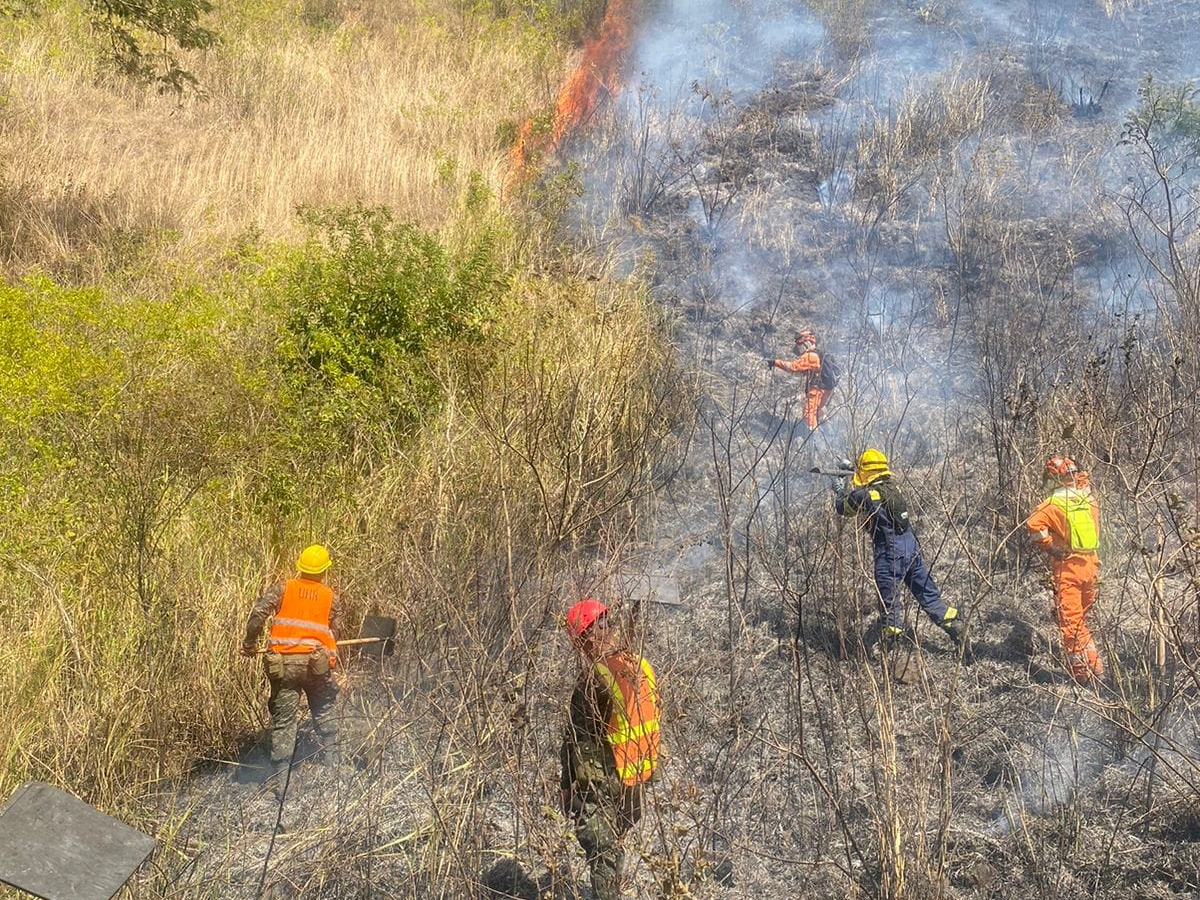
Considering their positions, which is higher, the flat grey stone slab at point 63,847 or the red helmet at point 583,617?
the red helmet at point 583,617

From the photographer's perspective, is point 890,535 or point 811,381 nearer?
point 890,535

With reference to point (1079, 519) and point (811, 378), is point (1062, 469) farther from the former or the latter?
point (811, 378)

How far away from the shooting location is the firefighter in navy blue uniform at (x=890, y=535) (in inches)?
223

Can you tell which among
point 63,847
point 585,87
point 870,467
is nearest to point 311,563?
point 63,847

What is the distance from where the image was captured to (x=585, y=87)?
44.7ft

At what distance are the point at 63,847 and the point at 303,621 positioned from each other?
2159 millimetres

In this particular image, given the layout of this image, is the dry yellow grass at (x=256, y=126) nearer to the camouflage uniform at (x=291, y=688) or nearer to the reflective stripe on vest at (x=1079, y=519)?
the camouflage uniform at (x=291, y=688)

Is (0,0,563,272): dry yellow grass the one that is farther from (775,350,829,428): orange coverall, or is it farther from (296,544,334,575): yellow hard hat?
(296,544,334,575): yellow hard hat

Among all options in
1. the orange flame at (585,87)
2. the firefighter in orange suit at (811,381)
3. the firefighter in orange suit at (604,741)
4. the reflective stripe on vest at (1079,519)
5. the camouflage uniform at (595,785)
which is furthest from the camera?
the orange flame at (585,87)

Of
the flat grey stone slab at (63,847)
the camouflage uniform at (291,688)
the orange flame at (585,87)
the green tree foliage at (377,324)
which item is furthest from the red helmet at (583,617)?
the orange flame at (585,87)

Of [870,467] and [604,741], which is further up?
[870,467]

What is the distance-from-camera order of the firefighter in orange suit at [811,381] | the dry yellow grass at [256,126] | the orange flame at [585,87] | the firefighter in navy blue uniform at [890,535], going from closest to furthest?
1. the firefighter in navy blue uniform at [890,535]
2. the firefighter in orange suit at [811,381]
3. the dry yellow grass at [256,126]
4. the orange flame at [585,87]

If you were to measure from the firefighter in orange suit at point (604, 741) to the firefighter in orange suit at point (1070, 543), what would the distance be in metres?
2.83

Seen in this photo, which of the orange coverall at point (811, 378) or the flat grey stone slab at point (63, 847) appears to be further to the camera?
the orange coverall at point (811, 378)
